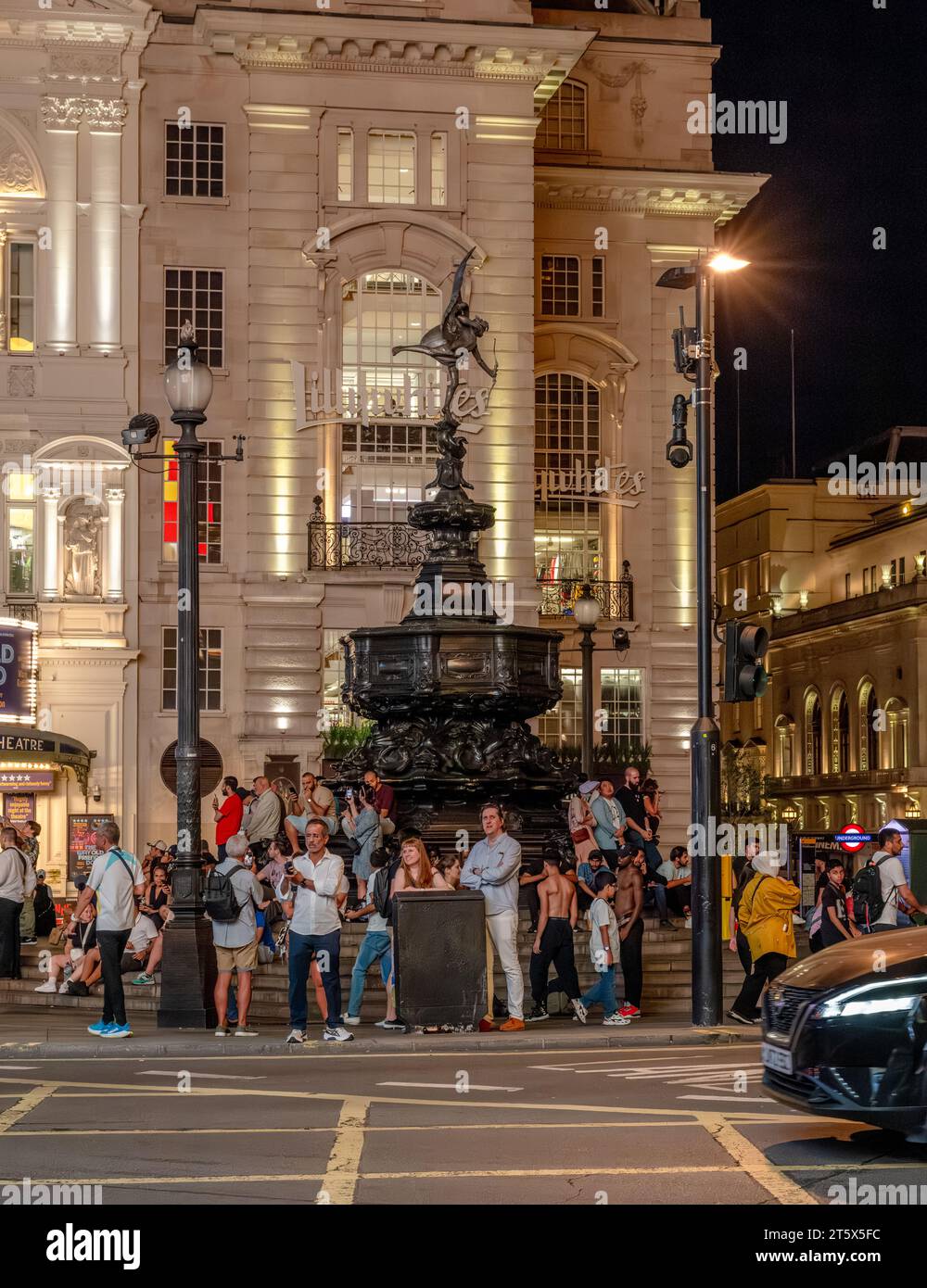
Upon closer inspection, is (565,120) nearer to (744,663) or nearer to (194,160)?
(194,160)

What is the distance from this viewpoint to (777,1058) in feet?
37.2

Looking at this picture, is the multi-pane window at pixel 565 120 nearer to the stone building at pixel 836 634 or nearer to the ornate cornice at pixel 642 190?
the ornate cornice at pixel 642 190

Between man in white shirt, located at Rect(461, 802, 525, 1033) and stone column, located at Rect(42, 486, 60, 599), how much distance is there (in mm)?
26167

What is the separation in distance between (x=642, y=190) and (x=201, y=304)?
11.6 meters

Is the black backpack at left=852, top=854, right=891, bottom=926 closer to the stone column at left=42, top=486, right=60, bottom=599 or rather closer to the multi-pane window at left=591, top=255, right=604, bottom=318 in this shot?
the stone column at left=42, top=486, right=60, bottom=599

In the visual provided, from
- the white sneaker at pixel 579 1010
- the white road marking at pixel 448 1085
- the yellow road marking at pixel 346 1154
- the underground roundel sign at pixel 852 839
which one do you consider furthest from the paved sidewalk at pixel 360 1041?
the underground roundel sign at pixel 852 839

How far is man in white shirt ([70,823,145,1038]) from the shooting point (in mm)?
18750

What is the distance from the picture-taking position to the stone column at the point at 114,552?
44094mm

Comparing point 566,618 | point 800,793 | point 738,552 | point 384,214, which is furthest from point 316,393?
point 738,552

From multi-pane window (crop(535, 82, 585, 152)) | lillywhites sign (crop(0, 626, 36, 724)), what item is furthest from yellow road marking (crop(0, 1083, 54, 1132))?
multi-pane window (crop(535, 82, 585, 152))

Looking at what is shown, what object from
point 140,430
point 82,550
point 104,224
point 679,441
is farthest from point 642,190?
point 140,430

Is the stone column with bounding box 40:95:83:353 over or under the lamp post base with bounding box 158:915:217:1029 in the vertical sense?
over

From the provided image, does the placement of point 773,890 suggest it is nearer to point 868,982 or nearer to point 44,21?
point 868,982

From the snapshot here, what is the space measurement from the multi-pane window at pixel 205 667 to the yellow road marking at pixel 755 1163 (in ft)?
109
